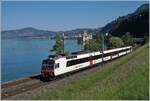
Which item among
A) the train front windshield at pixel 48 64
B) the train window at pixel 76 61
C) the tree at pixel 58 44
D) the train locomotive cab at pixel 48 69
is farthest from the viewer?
the tree at pixel 58 44

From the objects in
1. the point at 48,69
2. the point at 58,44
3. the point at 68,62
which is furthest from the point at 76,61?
the point at 58,44

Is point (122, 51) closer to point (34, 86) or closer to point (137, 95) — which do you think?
point (34, 86)

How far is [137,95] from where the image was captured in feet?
48.3

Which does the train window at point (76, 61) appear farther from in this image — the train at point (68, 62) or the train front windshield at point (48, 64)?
the train front windshield at point (48, 64)

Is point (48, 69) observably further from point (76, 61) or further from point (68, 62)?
point (76, 61)

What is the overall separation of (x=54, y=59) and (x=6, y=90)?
7.11m

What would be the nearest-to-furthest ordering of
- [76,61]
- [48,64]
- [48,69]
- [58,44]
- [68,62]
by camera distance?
[48,69] < [48,64] < [68,62] < [76,61] < [58,44]

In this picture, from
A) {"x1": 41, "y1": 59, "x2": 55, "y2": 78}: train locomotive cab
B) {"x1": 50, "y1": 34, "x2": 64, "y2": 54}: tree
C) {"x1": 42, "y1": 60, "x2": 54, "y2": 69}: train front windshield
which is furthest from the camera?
{"x1": 50, "y1": 34, "x2": 64, "y2": 54}: tree

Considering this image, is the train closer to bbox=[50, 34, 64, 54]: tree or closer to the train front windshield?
the train front windshield

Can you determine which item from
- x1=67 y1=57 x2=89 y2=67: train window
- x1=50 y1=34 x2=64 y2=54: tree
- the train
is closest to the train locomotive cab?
the train

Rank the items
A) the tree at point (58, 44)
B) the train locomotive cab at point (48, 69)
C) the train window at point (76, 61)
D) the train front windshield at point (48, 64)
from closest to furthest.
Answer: the train locomotive cab at point (48, 69) → the train front windshield at point (48, 64) → the train window at point (76, 61) → the tree at point (58, 44)

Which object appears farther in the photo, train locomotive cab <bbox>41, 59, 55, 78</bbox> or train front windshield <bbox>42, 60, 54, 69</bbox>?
train front windshield <bbox>42, 60, 54, 69</bbox>

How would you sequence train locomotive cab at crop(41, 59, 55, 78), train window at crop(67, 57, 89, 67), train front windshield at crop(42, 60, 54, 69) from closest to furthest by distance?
train locomotive cab at crop(41, 59, 55, 78) < train front windshield at crop(42, 60, 54, 69) < train window at crop(67, 57, 89, 67)

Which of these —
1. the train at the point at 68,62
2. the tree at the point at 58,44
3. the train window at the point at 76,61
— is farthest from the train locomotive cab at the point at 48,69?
the tree at the point at 58,44
